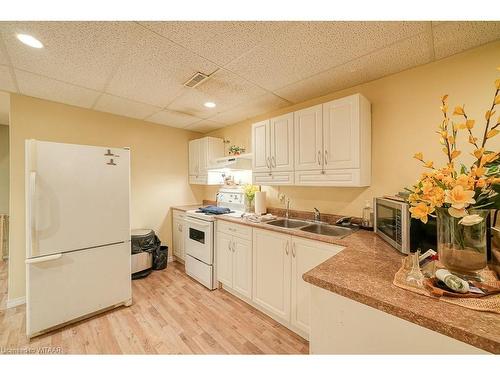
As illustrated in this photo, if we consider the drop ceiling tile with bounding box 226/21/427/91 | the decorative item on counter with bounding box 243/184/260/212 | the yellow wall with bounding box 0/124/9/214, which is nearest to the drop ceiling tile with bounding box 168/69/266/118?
the drop ceiling tile with bounding box 226/21/427/91

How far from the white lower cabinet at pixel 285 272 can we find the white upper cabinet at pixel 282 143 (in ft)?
2.51

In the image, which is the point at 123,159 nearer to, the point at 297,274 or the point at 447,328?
the point at 297,274

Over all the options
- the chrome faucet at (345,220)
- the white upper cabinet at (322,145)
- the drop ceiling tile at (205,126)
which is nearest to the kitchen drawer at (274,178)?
the white upper cabinet at (322,145)

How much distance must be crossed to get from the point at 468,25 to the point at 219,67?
1678 mm

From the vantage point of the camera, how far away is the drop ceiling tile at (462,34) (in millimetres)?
1243

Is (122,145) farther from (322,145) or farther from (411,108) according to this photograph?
(411,108)

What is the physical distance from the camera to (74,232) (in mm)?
1800

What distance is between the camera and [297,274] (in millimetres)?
1726

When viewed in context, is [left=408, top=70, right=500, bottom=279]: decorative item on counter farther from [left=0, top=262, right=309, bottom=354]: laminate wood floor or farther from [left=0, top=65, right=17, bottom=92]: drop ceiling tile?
[left=0, top=65, right=17, bottom=92]: drop ceiling tile

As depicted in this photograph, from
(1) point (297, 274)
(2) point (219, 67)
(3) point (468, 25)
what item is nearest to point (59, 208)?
(2) point (219, 67)

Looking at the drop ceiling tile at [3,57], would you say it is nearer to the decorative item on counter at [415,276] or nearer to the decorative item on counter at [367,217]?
the decorative item on counter at [415,276]

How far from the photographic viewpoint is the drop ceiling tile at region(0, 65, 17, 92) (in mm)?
1723
